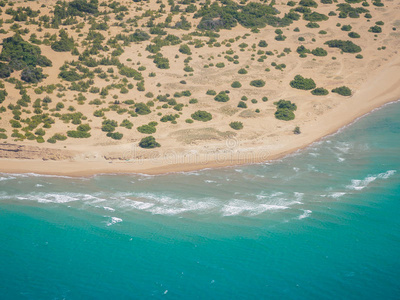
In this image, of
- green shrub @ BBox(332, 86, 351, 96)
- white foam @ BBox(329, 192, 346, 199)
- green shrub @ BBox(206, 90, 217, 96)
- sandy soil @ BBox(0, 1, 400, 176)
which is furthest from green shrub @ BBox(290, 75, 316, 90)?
white foam @ BBox(329, 192, 346, 199)

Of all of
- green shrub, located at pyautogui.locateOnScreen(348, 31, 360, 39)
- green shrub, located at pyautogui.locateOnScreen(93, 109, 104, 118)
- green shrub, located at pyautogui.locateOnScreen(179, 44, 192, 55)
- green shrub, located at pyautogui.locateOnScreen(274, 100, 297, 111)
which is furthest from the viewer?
green shrub, located at pyautogui.locateOnScreen(348, 31, 360, 39)

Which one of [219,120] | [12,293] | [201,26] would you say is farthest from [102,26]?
[12,293]

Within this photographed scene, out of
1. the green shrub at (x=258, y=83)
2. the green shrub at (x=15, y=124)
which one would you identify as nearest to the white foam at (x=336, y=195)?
the green shrub at (x=258, y=83)

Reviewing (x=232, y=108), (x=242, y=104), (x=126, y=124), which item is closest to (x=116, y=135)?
(x=126, y=124)

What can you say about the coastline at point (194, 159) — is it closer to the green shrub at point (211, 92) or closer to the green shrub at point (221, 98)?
the green shrub at point (221, 98)

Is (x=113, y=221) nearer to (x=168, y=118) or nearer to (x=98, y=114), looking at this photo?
(x=168, y=118)

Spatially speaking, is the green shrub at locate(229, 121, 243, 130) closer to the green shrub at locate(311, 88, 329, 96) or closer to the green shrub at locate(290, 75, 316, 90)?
the green shrub at locate(290, 75, 316, 90)

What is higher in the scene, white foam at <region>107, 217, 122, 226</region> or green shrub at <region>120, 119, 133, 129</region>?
green shrub at <region>120, 119, 133, 129</region>
